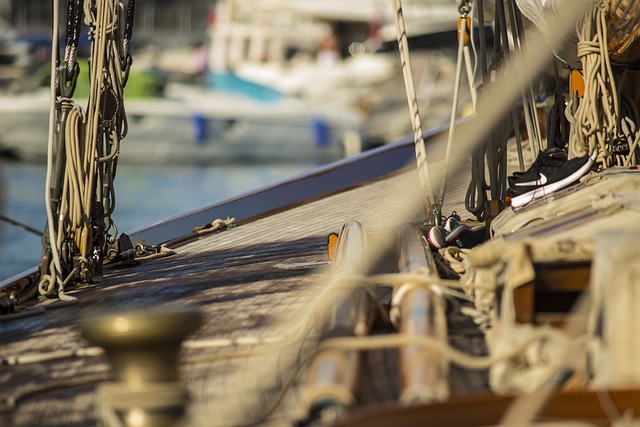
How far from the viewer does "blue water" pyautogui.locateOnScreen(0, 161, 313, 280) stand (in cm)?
1452

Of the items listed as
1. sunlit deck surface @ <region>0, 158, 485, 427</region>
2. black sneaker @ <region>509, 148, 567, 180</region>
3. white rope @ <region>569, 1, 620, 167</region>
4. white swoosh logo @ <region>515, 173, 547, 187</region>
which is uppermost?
white rope @ <region>569, 1, 620, 167</region>

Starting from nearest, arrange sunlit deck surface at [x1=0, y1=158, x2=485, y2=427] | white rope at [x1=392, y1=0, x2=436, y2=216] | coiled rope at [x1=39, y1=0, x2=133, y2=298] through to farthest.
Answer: sunlit deck surface at [x1=0, y1=158, x2=485, y2=427]
coiled rope at [x1=39, y1=0, x2=133, y2=298]
white rope at [x1=392, y1=0, x2=436, y2=216]

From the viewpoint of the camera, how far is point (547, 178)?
338cm

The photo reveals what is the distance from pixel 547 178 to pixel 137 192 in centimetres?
1773

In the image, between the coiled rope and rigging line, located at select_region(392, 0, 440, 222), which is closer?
the coiled rope

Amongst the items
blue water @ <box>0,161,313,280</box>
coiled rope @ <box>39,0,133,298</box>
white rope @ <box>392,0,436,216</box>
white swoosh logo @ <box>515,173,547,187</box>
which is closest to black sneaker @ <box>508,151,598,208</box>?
white swoosh logo @ <box>515,173,547,187</box>

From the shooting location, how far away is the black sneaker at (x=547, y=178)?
331 centimetres

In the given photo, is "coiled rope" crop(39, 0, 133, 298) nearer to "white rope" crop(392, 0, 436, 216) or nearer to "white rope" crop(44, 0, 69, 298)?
"white rope" crop(44, 0, 69, 298)

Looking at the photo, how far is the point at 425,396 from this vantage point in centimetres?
188

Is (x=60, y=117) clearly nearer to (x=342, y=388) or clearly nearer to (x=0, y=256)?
(x=342, y=388)

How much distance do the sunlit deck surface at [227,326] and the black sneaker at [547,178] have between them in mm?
501

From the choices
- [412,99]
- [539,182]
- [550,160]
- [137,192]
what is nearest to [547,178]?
[539,182]

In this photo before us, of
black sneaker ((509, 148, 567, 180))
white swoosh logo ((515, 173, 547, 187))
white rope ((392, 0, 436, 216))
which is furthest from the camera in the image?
white rope ((392, 0, 436, 216))

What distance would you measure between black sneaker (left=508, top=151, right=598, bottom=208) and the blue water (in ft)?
32.3
